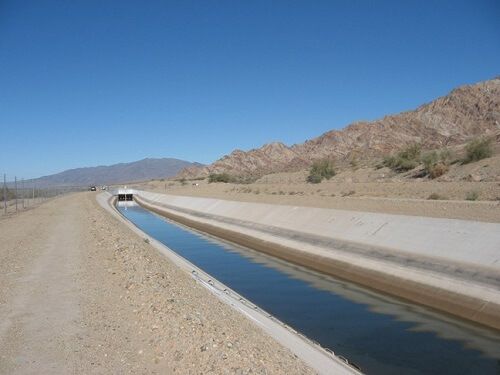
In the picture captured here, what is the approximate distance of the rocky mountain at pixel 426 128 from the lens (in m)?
89.7

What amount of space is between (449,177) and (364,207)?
1897 centimetres

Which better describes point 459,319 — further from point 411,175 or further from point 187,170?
point 187,170

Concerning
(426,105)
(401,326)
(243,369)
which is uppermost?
(426,105)

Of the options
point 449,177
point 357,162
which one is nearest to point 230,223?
point 449,177

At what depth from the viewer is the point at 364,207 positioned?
2989cm

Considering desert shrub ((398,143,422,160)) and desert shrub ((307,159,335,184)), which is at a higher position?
desert shrub ((398,143,422,160))

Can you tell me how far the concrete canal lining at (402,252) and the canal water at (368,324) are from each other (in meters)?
0.61

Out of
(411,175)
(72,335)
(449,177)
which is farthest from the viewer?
(411,175)

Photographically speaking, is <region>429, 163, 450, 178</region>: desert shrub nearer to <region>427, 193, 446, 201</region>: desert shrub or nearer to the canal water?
<region>427, 193, 446, 201</region>: desert shrub

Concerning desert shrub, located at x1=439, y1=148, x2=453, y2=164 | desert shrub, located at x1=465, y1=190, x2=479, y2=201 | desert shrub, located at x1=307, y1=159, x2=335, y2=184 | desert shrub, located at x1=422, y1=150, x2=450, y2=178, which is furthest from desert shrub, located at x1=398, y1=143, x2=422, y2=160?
desert shrub, located at x1=465, y1=190, x2=479, y2=201

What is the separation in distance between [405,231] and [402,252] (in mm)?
1900

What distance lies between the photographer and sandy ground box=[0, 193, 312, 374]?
7.63m

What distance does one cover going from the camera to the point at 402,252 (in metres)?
17.5

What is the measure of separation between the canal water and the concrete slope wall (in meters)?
2.44
